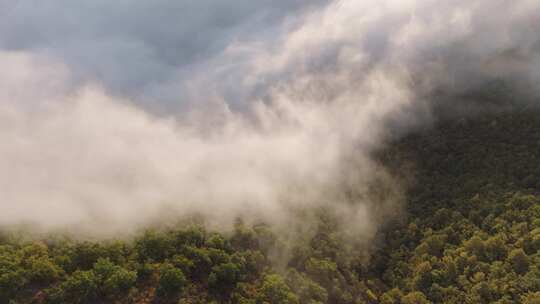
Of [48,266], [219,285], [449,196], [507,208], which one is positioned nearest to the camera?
[48,266]

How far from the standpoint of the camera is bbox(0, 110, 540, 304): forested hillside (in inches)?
4028

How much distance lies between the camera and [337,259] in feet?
521

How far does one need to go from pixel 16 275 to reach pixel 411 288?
127 metres

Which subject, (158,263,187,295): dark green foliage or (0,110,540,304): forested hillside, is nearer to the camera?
(0,110,540,304): forested hillside

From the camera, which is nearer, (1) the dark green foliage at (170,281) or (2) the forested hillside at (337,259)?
(2) the forested hillside at (337,259)

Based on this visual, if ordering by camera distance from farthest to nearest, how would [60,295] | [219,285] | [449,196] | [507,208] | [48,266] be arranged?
[449,196] < [507,208] < [219,285] < [48,266] < [60,295]

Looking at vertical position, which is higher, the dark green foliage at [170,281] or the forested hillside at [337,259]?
the forested hillside at [337,259]

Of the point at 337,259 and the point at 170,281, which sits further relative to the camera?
the point at 337,259

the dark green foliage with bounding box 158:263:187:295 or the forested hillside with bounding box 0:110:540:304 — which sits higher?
the forested hillside with bounding box 0:110:540:304

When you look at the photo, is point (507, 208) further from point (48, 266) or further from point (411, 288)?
point (48, 266)

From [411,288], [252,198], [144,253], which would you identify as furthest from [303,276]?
[252,198]

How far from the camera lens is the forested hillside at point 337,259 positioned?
102 metres

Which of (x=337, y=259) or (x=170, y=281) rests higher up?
(x=337, y=259)

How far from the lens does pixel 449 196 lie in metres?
190
